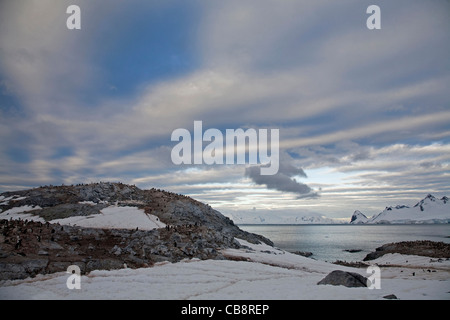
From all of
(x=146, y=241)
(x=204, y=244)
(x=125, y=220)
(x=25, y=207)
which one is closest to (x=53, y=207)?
(x=25, y=207)

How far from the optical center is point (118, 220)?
39.0 m

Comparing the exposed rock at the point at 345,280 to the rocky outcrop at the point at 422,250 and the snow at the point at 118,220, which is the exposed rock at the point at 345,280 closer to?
the snow at the point at 118,220

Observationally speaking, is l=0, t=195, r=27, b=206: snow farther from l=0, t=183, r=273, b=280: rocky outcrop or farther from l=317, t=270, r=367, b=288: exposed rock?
l=317, t=270, r=367, b=288: exposed rock

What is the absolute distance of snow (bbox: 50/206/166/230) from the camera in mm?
37250

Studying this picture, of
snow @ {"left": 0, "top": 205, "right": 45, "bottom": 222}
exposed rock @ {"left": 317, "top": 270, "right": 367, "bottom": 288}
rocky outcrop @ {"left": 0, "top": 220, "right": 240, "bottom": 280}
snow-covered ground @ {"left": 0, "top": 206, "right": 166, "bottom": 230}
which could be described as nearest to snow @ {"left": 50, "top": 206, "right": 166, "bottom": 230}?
snow-covered ground @ {"left": 0, "top": 206, "right": 166, "bottom": 230}

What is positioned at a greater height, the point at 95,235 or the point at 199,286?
the point at 95,235

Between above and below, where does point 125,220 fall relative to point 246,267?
above

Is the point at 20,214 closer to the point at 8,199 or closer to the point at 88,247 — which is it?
the point at 8,199

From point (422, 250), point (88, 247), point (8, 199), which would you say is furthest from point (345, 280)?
point (422, 250)

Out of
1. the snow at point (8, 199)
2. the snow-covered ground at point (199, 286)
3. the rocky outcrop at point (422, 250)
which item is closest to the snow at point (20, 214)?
the snow at point (8, 199)

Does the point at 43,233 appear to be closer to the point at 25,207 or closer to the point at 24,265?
the point at 24,265

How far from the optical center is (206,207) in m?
58.1

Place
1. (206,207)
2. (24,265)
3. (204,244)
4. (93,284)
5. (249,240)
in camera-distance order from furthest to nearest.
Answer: (206,207) → (249,240) → (204,244) → (24,265) → (93,284)
